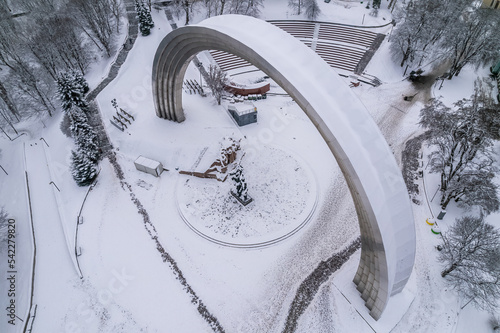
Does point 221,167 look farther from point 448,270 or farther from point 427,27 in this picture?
point 427,27

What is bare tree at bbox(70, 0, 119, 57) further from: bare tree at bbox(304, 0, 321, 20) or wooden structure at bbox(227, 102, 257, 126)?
bare tree at bbox(304, 0, 321, 20)

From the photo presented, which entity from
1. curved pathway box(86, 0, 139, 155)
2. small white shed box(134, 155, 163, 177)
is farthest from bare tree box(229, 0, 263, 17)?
small white shed box(134, 155, 163, 177)

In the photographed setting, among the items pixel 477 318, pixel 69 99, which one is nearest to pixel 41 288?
pixel 69 99

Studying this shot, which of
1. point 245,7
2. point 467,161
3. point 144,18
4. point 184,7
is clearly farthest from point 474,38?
point 144,18

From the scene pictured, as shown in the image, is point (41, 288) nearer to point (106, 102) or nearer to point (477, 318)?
point (106, 102)

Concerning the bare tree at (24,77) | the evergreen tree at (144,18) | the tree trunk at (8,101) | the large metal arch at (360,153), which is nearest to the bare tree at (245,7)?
the evergreen tree at (144,18)

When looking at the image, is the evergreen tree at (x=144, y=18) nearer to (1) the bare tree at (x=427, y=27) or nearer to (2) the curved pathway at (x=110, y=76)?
(2) the curved pathway at (x=110, y=76)

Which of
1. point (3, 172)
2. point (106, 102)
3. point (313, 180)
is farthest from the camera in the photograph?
point (106, 102)
